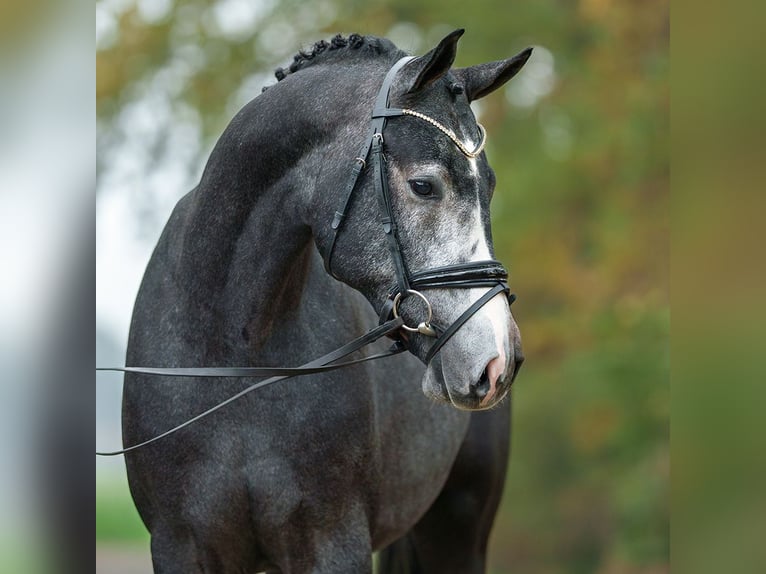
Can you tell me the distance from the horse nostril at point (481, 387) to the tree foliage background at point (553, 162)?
181 inches

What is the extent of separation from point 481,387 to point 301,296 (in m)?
0.80

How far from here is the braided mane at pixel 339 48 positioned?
2.70 meters

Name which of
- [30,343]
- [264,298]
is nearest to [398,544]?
[264,298]

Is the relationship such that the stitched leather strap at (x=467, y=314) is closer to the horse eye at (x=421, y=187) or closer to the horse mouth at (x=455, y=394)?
the horse mouth at (x=455, y=394)

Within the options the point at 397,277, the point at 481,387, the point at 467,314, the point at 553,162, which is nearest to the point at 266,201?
the point at 397,277

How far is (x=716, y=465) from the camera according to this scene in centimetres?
154

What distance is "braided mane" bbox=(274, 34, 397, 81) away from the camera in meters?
2.70

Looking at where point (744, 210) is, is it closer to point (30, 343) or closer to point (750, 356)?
point (750, 356)

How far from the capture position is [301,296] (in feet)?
9.34

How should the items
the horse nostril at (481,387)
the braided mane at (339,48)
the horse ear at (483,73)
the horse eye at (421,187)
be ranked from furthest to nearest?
the braided mane at (339,48)
the horse ear at (483,73)
the horse eye at (421,187)
the horse nostril at (481,387)

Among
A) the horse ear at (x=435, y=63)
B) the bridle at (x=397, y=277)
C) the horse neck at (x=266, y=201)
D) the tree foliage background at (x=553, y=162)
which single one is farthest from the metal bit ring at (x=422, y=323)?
the tree foliage background at (x=553, y=162)

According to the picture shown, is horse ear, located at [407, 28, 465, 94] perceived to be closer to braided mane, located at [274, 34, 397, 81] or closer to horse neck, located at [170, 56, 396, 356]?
horse neck, located at [170, 56, 396, 356]

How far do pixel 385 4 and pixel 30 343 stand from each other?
587cm

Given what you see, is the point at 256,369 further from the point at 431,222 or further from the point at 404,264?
the point at 431,222
